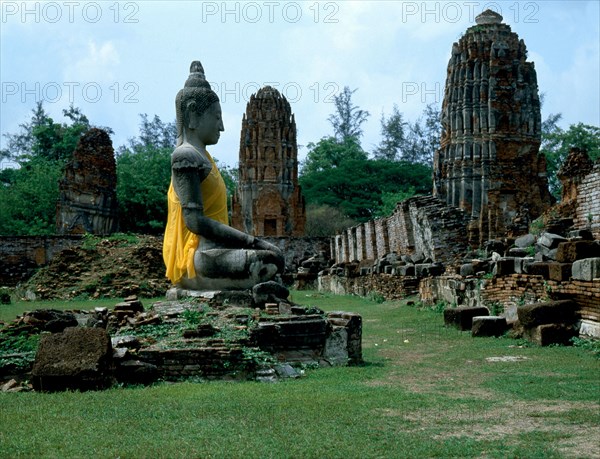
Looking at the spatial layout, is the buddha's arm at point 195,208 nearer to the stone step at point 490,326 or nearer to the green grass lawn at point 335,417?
the green grass lawn at point 335,417

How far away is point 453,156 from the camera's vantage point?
29406mm

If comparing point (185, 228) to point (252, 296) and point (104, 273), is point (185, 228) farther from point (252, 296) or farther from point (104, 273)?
point (104, 273)

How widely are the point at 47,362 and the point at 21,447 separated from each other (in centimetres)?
163

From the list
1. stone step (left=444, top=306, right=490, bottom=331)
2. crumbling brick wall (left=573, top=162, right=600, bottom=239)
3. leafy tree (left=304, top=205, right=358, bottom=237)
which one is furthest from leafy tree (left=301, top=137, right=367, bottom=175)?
stone step (left=444, top=306, right=490, bottom=331)

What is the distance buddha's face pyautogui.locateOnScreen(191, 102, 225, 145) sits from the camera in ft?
28.5

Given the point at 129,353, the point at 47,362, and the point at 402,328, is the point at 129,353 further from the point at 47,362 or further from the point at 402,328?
the point at 402,328

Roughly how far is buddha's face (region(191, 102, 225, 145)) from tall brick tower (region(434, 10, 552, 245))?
2015 cm

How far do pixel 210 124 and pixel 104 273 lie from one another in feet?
41.3

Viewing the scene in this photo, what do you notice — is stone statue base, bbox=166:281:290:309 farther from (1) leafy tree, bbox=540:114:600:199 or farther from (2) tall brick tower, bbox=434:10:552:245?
(1) leafy tree, bbox=540:114:600:199

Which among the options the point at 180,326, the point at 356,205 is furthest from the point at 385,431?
the point at 356,205

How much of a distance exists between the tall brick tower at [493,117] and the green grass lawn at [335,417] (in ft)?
70.7

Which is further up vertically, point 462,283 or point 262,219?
point 262,219

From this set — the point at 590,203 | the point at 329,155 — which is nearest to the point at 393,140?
the point at 329,155

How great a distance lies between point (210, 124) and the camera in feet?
28.6
